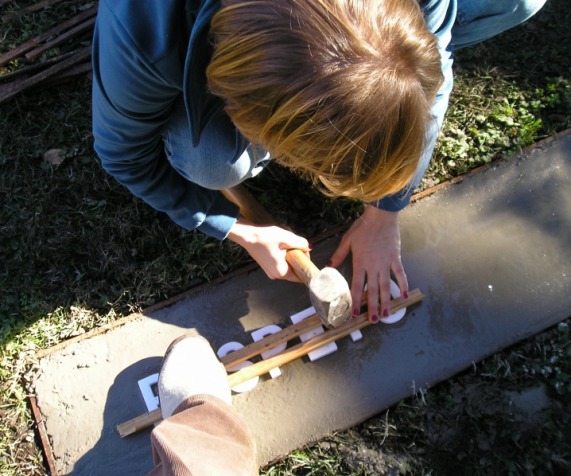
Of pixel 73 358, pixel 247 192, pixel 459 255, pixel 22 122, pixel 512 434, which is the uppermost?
pixel 22 122

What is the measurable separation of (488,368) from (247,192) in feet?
4.14

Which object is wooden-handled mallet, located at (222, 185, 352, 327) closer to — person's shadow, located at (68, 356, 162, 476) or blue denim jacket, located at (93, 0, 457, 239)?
blue denim jacket, located at (93, 0, 457, 239)

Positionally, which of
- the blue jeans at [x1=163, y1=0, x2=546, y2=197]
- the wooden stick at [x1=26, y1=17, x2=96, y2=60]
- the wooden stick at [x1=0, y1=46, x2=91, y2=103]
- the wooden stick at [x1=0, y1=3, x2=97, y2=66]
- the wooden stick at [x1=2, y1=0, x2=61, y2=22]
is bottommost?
the blue jeans at [x1=163, y1=0, x2=546, y2=197]

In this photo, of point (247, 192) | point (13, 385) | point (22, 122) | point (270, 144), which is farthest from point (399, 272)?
point (22, 122)

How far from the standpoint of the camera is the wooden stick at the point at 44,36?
269cm

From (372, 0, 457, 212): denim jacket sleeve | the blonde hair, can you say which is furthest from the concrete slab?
the blonde hair

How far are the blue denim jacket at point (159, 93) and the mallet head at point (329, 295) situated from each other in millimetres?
416

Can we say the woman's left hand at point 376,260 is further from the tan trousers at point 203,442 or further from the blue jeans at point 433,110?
the tan trousers at point 203,442

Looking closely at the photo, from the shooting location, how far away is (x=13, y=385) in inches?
86.6

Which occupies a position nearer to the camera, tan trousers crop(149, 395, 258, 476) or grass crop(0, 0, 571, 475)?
tan trousers crop(149, 395, 258, 476)

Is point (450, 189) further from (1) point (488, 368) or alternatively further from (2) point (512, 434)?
(2) point (512, 434)

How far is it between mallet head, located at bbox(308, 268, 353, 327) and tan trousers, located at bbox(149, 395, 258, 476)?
50 centimetres

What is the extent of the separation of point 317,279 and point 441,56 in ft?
2.87

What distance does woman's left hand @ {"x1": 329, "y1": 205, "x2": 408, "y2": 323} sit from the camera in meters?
2.21
